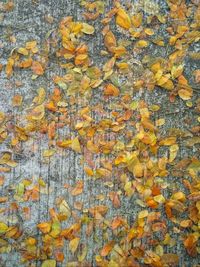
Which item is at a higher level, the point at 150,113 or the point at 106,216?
the point at 150,113

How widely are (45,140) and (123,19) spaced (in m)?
0.99

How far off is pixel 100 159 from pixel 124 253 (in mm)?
638

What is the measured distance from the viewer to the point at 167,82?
271 cm

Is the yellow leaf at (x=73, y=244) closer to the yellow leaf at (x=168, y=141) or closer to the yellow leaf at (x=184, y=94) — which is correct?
the yellow leaf at (x=168, y=141)

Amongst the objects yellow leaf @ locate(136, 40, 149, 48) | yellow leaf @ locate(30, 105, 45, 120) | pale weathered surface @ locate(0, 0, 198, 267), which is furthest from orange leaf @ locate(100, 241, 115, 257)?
yellow leaf @ locate(136, 40, 149, 48)

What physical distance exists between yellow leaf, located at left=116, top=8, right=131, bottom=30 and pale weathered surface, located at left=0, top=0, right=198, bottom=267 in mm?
106

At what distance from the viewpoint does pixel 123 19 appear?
9.04 ft

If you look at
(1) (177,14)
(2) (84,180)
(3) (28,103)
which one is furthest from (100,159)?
(1) (177,14)

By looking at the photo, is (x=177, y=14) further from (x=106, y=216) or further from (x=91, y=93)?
(x=106, y=216)

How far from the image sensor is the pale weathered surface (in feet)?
8.70

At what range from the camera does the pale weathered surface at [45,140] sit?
2.65m

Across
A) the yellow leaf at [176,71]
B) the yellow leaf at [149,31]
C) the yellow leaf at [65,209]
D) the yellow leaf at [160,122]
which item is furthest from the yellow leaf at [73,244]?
the yellow leaf at [149,31]

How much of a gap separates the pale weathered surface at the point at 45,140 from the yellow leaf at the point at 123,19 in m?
0.11

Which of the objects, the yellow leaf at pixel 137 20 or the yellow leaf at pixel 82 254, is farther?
the yellow leaf at pixel 137 20
